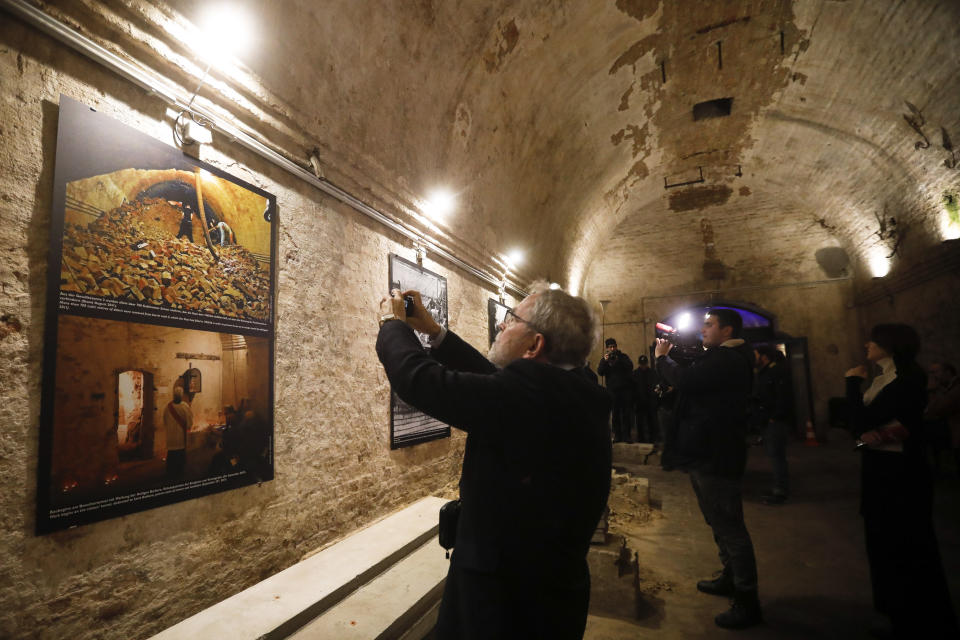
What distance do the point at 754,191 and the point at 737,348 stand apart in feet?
33.5

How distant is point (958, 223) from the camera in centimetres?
693

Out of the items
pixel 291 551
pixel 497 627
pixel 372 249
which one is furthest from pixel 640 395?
pixel 497 627

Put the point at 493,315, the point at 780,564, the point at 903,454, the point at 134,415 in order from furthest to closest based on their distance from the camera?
the point at 493,315
the point at 780,564
the point at 903,454
the point at 134,415

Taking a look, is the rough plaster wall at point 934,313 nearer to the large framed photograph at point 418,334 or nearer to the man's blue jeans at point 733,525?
the man's blue jeans at point 733,525

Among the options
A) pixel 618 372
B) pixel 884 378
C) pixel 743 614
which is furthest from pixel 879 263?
pixel 743 614

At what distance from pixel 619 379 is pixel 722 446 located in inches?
225

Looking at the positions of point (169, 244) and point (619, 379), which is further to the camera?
point (619, 379)

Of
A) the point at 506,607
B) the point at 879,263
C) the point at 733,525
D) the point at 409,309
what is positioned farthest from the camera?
the point at 879,263

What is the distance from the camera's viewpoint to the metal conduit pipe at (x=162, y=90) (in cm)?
181

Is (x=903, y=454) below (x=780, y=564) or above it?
above

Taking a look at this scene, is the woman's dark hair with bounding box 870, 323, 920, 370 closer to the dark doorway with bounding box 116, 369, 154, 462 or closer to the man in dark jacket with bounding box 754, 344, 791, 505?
the man in dark jacket with bounding box 754, 344, 791, 505

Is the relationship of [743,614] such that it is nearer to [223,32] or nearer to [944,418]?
[223,32]

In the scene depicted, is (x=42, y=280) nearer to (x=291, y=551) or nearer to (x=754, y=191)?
(x=291, y=551)

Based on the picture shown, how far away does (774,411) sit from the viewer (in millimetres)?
5922
